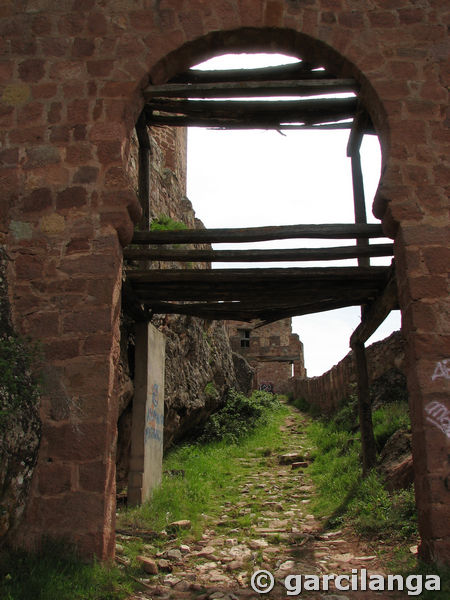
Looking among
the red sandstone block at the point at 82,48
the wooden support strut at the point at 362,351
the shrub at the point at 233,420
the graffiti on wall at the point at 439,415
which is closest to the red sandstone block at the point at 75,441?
the graffiti on wall at the point at 439,415

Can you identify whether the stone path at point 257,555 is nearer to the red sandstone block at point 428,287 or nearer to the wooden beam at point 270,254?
the red sandstone block at point 428,287

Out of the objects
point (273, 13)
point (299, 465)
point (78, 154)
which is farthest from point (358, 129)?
point (299, 465)

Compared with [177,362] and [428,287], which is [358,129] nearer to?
[428,287]

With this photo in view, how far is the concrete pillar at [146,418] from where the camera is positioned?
22.4 feet

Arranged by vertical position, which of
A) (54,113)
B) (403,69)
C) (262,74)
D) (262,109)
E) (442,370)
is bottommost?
(442,370)

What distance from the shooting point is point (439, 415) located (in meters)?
4.09

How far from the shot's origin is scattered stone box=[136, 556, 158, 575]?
14.6ft

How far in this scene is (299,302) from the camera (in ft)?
23.1

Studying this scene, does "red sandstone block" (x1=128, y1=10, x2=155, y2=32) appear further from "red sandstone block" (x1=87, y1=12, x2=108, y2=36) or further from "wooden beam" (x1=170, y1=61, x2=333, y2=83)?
"wooden beam" (x1=170, y1=61, x2=333, y2=83)

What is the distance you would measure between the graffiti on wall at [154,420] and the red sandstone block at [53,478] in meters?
3.00

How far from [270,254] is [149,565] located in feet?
10.3

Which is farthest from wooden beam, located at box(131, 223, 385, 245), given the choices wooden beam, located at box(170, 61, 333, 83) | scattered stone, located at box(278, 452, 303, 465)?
scattered stone, located at box(278, 452, 303, 465)

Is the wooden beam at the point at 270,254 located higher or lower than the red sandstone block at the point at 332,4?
lower

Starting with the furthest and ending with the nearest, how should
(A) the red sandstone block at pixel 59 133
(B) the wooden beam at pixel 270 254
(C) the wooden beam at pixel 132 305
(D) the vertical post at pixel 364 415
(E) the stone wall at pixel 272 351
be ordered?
(E) the stone wall at pixel 272 351 < (D) the vertical post at pixel 364 415 < (C) the wooden beam at pixel 132 305 < (B) the wooden beam at pixel 270 254 < (A) the red sandstone block at pixel 59 133
